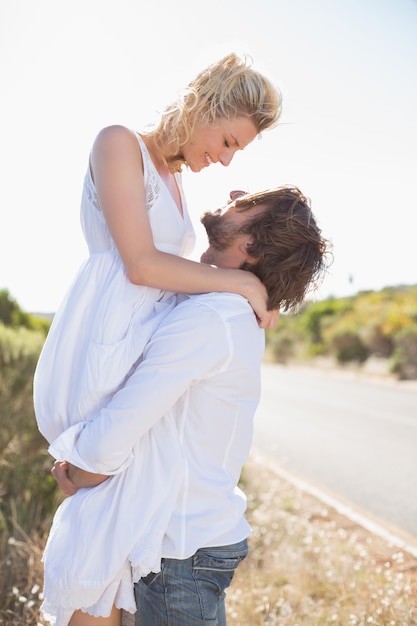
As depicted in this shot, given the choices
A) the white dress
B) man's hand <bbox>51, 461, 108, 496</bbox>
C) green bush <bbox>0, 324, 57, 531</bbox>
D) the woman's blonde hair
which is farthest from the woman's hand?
green bush <bbox>0, 324, 57, 531</bbox>

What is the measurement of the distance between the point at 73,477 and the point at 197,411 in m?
0.42

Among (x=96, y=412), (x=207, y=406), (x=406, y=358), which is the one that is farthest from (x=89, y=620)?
(x=406, y=358)

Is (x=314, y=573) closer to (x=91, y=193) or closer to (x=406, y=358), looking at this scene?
(x=91, y=193)

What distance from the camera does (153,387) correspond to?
6.49 feet

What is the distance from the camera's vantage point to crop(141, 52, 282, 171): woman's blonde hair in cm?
229

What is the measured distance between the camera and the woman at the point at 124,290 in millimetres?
2041

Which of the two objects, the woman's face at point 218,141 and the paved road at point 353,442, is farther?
the paved road at point 353,442

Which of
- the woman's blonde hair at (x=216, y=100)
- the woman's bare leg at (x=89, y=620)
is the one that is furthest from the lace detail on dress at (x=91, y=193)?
the woman's bare leg at (x=89, y=620)

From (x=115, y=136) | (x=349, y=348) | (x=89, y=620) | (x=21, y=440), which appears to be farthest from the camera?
(x=349, y=348)

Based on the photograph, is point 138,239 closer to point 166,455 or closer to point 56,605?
point 166,455

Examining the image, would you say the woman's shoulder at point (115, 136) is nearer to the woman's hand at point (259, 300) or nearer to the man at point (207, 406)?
the man at point (207, 406)

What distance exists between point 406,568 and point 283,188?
2951 mm

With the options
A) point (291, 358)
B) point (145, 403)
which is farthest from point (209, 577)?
point (291, 358)

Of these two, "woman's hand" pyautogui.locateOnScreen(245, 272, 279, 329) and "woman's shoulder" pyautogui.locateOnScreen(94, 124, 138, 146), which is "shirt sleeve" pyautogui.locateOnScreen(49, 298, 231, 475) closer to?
"woman's hand" pyautogui.locateOnScreen(245, 272, 279, 329)
